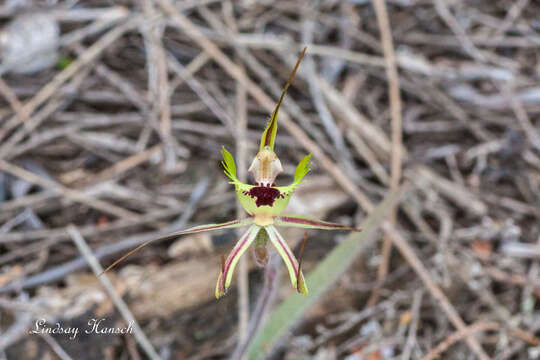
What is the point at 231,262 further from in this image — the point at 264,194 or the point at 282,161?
the point at 282,161

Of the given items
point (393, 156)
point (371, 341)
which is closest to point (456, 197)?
point (393, 156)

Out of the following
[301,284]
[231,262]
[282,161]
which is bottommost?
[301,284]
